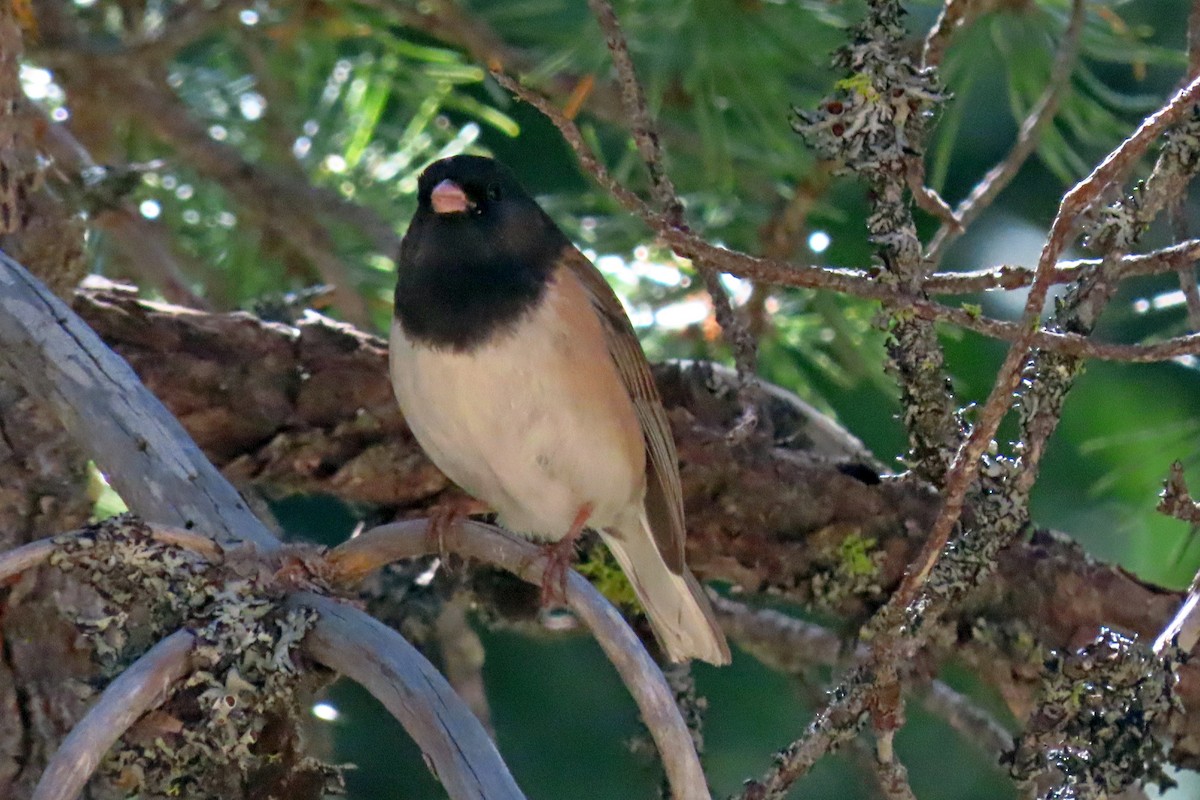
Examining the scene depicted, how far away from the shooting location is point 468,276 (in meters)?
1.86

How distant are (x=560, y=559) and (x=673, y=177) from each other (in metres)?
1.34

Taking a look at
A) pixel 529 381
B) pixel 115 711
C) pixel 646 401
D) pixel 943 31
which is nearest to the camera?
pixel 115 711

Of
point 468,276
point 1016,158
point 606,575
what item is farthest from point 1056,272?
point 606,575

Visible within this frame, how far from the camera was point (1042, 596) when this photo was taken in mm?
2111

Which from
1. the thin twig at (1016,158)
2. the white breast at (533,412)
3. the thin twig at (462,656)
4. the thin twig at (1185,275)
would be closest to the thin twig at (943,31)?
the thin twig at (1016,158)

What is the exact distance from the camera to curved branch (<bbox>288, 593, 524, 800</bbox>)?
1.14 metres

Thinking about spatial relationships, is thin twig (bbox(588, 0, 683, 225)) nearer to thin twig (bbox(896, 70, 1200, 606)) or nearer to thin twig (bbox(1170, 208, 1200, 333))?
thin twig (bbox(896, 70, 1200, 606))

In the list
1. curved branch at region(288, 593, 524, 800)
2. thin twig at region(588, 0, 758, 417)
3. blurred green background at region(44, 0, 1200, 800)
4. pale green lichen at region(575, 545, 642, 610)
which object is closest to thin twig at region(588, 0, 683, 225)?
thin twig at region(588, 0, 758, 417)

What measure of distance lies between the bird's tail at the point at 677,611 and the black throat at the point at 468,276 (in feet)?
1.51

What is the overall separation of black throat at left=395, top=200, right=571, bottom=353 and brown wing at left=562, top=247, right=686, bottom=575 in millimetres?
88

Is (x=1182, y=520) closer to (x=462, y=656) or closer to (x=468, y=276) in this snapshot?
(x=468, y=276)

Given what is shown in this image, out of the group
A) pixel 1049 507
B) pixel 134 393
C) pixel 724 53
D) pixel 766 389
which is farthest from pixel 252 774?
pixel 1049 507

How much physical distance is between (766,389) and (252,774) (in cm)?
124

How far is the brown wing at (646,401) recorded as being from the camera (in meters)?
2.01
